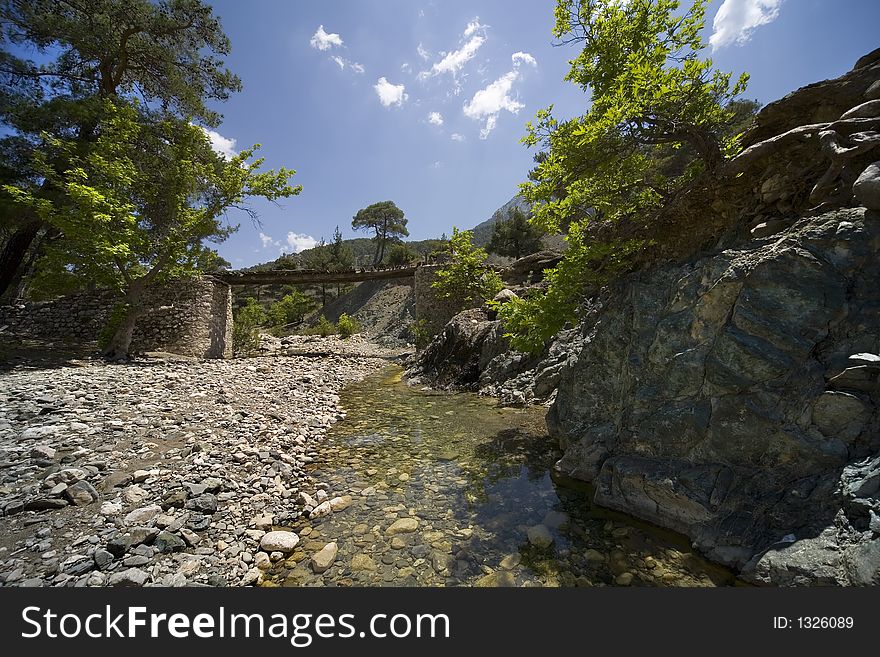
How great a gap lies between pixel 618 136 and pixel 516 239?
129ft

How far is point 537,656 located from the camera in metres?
2.38

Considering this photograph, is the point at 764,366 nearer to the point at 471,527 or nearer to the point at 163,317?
the point at 471,527

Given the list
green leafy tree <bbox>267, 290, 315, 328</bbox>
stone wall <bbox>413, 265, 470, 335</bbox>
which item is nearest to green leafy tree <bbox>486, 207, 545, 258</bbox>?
stone wall <bbox>413, 265, 470, 335</bbox>

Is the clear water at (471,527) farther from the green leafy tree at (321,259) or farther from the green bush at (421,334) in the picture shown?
the green leafy tree at (321,259)

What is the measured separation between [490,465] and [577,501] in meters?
1.71

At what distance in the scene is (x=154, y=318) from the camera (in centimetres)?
1645

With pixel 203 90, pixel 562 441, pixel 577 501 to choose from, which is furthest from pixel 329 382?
pixel 203 90

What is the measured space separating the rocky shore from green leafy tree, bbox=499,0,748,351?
5779 millimetres

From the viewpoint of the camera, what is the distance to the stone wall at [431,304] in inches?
938

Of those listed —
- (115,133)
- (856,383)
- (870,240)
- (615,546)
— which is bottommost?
(615,546)

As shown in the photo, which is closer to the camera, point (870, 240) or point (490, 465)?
point (870, 240)

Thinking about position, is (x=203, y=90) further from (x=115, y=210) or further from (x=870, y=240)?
(x=870, y=240)

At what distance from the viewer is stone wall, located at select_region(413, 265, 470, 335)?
23828 millimetres

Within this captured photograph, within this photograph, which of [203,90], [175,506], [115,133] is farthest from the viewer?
[203,90]
